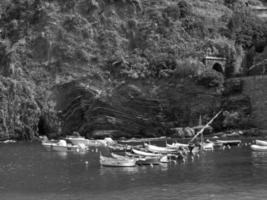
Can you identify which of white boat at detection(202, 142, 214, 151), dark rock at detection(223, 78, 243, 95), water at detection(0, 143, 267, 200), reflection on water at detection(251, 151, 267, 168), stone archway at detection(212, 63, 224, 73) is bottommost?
water at detection(0, 143, 267, 200)

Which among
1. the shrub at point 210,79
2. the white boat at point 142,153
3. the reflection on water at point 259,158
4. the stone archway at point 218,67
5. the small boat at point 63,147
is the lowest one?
the reflection on water at point 259,158

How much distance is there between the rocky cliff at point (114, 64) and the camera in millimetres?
87375

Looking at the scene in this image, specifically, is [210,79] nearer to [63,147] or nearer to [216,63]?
[216,63]

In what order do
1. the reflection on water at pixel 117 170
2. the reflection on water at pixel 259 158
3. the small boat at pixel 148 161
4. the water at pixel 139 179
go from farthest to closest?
the small boat at pixel 148 161 → the reflection on water at pixel 259 158 → the reflection on water at pixel 117 170 → the water at pixel 139 179

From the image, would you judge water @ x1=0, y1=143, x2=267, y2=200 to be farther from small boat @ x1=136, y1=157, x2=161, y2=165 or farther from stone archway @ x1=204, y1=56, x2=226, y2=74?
stone archway @ x1=204, y1=56, x2=226, y2=74

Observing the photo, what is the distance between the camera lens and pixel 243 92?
8569cm

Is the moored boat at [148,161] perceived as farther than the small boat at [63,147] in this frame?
No

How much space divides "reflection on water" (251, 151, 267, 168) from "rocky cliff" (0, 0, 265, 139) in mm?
26980

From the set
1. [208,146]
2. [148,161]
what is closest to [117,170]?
[148,161]

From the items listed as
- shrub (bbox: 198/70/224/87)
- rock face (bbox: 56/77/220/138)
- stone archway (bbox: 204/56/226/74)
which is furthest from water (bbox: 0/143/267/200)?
stone archway (bbox: 204/56/226/74)

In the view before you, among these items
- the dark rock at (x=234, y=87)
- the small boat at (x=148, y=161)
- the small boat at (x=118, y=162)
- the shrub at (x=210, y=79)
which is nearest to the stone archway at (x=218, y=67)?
the shrub at (x=210, y=79)

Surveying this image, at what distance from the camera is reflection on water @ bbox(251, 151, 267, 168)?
161ft

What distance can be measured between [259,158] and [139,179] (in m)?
16.2

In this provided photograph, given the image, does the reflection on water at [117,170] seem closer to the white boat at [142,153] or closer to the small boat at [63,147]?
the white boat at [142,153]
